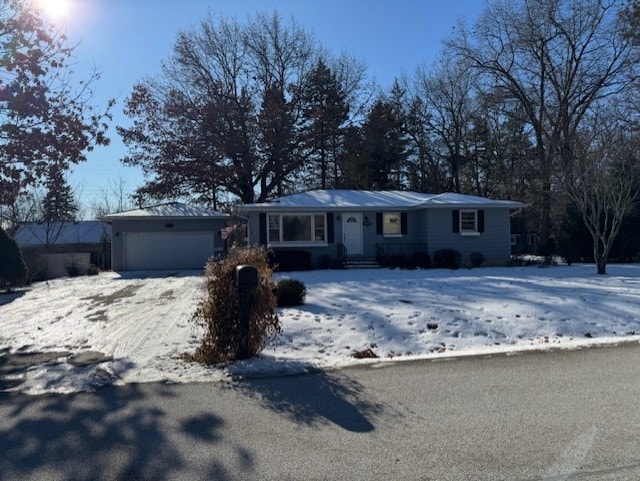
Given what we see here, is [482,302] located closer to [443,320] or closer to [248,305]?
[443,320]

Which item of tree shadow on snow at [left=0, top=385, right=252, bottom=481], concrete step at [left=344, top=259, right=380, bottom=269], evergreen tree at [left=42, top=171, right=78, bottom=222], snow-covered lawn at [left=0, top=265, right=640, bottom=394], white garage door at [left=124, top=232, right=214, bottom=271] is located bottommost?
tree shadow on snow at [left=0, top=385, right=252, bottom=481]

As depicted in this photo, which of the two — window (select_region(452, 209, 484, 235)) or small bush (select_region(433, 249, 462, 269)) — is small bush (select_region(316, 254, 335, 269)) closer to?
small bush (select_region(433, 249, 462, 269))

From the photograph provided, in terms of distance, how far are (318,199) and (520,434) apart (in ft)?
66.9

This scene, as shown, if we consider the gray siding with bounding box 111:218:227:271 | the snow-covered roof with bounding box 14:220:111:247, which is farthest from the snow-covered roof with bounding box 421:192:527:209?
the snow-covered roof with bounding box 14:220:111:247

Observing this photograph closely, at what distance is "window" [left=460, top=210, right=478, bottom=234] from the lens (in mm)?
23922

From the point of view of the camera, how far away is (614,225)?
1803 cm

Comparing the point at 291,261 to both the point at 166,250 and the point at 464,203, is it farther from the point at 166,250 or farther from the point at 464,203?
the point at 166,250

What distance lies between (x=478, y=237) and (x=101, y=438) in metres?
21.7

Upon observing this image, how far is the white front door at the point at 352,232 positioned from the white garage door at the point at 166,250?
7843mm

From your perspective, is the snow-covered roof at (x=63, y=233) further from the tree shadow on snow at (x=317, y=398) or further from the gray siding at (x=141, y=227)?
the tree shadow on snow at (x=317, y=398)

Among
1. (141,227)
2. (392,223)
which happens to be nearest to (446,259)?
(392,223)

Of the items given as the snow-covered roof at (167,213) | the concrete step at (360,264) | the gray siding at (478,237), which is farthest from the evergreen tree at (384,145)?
the concrete step at (360,264)

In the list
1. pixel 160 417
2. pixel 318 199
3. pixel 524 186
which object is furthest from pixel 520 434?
pixel 524 186

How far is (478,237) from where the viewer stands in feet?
78.9
